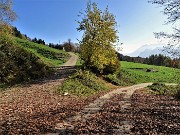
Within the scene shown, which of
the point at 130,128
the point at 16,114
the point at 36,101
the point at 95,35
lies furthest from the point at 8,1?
the point at 130,128

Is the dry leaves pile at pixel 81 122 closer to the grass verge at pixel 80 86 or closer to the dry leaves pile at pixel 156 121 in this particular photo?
the dry leaves pile at pixel 156 121

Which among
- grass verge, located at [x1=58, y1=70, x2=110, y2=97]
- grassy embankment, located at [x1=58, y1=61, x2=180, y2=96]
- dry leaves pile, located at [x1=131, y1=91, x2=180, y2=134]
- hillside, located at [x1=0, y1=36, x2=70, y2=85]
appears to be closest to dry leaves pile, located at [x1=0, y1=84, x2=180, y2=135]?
dry leaves pile, located at [x1=131, y1=91, x2=180, y2=134]

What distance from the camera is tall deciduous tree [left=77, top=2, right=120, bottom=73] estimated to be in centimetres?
4128

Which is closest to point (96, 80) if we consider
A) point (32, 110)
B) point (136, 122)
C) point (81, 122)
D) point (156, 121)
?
point (32, 110)

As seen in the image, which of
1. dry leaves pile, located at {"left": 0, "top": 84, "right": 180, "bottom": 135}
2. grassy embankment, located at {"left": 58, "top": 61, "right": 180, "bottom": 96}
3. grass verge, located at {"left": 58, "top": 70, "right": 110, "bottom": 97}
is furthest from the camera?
grassy embankment, located at {"left": 58, "top": 61, "right": 180, "bottom": 96}

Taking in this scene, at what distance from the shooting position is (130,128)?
1306 centimetres

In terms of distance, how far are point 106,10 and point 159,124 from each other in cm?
3198

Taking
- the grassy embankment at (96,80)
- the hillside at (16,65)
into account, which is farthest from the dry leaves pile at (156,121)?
the hillside at (16,65)

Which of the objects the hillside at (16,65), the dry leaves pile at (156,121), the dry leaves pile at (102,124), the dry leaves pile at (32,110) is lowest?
the dry leaves pile at (32,110)

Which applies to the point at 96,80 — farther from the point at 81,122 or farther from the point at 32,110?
the point at 81,122

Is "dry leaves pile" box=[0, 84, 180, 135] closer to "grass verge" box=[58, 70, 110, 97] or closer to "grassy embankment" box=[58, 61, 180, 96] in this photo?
"grass verge" box=[58, 70, 110, 97]

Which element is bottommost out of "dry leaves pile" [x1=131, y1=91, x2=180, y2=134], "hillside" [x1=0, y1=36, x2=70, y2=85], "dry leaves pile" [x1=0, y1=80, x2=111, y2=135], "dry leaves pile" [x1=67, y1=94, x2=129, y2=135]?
"dry leaves pile" [x1=0, y1=80, x2=111, y2=135]

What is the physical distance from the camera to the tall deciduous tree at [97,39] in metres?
41.3

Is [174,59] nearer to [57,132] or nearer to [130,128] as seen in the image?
[130,128]
